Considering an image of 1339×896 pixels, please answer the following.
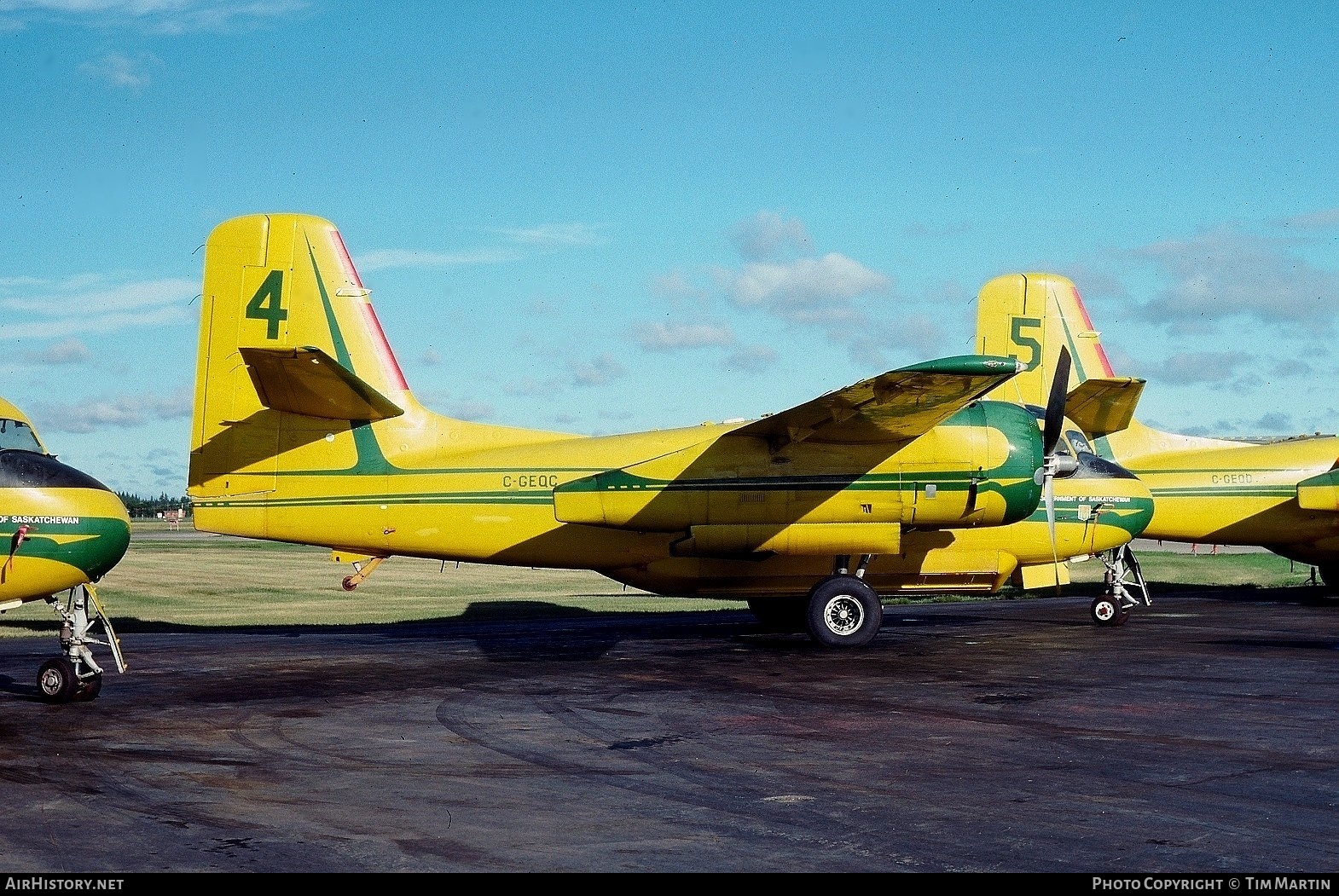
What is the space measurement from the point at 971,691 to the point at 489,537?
9620 millimetres

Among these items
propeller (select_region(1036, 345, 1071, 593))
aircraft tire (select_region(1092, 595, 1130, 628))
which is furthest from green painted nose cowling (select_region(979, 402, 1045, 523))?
aircraft tire (select_region(1092, 595, 1130, 628))

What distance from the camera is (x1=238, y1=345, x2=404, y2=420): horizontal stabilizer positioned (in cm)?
1934

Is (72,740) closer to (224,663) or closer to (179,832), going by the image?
(179,832)

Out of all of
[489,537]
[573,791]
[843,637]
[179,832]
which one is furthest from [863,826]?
[489,537]

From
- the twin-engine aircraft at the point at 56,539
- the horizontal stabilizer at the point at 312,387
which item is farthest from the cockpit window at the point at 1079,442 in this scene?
the twin-engine aircraft at the point at 56,539

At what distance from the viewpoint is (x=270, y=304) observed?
22.8m

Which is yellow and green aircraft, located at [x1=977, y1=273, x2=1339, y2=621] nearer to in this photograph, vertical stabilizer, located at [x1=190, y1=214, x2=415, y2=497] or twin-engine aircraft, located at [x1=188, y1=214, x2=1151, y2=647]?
twin-engine aircraft, located at [x1=188, y1=214, x2=1151, y2=647]

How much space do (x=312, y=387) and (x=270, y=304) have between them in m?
2.77

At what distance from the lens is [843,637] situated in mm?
21625

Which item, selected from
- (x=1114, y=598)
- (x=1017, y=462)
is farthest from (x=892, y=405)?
(x=1114, y=598)

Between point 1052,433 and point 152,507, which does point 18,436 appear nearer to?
point 1052,433

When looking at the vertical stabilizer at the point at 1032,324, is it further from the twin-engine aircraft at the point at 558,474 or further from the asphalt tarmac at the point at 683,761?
the asphalt tarmac at the point at 683,761

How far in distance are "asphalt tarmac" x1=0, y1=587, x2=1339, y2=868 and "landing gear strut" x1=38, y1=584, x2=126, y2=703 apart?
194mm

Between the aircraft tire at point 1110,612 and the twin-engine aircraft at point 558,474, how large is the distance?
424cm
